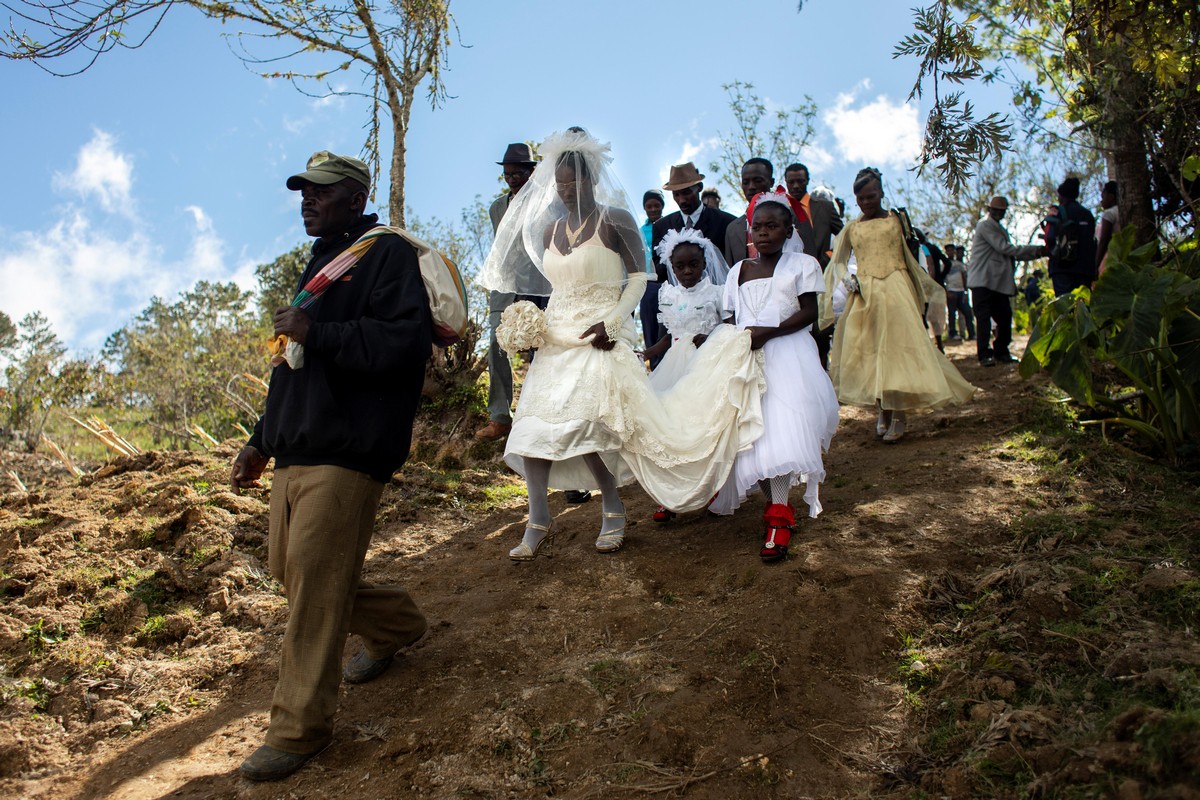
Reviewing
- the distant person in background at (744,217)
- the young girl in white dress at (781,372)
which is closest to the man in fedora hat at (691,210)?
the distant person in background at (744,217)

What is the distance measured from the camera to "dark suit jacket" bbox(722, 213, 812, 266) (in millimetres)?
6746

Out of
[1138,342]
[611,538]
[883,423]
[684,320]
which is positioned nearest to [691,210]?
[684,320]

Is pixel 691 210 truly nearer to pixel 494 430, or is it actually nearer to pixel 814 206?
pixel 814 206

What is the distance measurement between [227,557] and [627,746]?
3281 mm

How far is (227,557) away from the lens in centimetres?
558

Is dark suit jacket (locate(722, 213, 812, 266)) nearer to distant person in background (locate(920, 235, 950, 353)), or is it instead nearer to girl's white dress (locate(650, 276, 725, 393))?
girl's white dress (locate(650, 276, 725, 393))

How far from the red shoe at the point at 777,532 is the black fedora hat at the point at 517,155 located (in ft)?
10.3

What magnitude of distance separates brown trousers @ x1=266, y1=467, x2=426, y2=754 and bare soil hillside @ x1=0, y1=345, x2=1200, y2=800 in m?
0.22

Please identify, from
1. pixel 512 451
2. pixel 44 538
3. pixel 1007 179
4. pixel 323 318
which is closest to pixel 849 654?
pixel 512 451

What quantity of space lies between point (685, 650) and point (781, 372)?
180cm

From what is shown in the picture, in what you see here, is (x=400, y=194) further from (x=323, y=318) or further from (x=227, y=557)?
(x=323, y=318)

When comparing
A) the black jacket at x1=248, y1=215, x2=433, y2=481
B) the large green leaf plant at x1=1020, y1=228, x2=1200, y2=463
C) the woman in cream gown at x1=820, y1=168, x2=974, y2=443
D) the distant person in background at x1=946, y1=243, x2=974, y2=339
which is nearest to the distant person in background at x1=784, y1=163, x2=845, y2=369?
the woman in cream gown at x1=820, y1=168, x2=974, y2=443

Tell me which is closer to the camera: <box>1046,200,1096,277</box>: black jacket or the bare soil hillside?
the bare soil hillside

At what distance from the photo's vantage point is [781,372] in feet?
16.8
